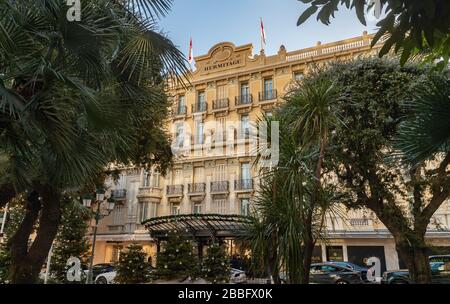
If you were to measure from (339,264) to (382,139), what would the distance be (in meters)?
7.81

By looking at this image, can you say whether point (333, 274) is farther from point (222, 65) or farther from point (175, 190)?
point (222, 65)

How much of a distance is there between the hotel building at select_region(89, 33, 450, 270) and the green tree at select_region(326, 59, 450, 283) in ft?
40.7

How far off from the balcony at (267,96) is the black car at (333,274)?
12.0m

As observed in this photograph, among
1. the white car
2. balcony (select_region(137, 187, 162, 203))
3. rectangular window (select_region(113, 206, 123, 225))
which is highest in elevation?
balcony (select_region(137, 187, 162, 203))

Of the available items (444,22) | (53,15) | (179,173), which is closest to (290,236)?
(444,22)

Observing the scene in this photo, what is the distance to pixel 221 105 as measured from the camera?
2591cm

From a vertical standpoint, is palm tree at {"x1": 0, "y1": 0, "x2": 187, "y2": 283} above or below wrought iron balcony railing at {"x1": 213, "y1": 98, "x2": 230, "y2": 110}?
below

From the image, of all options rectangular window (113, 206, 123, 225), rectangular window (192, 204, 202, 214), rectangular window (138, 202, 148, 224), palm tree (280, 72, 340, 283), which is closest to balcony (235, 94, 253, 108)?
rectangular window (192, 204, 202, 214)

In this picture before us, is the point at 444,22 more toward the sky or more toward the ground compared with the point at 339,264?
more toward the sky

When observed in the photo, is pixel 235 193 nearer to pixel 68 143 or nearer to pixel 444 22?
pixel 68 143

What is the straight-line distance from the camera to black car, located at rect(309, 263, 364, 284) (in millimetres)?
15016

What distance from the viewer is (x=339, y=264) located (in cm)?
1588

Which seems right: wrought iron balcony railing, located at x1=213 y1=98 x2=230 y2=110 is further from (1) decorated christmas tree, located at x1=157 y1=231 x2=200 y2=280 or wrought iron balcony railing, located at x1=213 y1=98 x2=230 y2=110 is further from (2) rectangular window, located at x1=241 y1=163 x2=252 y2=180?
(1) decorated christmas tree, located at x1=157 y1=231 x2=200 y2=280

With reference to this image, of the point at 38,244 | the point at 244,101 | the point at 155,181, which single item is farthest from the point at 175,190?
the point at 38,244
